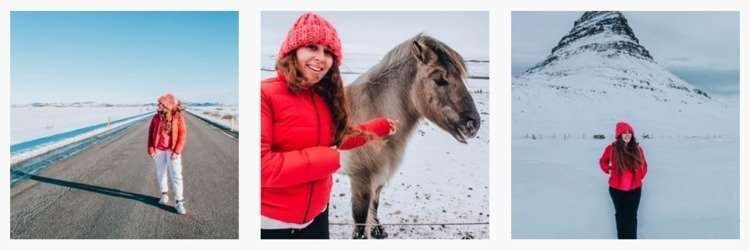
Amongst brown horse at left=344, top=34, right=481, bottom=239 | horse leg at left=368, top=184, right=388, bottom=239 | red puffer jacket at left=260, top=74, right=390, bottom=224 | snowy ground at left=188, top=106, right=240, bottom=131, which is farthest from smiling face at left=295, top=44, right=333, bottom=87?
horse leg at left=368, top=184, right=388, bottom=239

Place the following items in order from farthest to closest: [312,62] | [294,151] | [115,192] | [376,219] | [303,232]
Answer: [376,219], [115,192], [303,232], [312,62], [294,151]

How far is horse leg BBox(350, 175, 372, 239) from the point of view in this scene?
4.52 meters

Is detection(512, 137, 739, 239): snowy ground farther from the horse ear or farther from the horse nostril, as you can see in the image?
the horse ear

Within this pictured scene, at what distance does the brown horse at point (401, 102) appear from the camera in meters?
4.51

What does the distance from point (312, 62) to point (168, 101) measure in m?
1.13

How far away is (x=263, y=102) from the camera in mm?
4219

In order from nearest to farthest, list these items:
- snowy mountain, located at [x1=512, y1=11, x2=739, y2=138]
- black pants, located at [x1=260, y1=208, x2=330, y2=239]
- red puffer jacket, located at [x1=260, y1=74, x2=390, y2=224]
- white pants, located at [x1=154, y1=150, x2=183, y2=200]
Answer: red puffer jacket, located at [x1=260, y1=74, x2=390, y2=224] < black pants, located at [x1=260, y1=208, x2=330, y2=239] < white pants, located at [x1=154, y1=150, x2=183, y2=200] < snowy mountain, located at [x1=512, y1=11, x2=739, y2=138]

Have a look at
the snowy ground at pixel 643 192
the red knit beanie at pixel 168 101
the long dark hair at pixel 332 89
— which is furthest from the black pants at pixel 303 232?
the snowy ground at pixel 643 192

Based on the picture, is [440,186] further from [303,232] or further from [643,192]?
[643,192]

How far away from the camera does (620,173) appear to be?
15.2 ft

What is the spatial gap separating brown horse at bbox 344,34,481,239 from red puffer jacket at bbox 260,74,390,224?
14.6 inches

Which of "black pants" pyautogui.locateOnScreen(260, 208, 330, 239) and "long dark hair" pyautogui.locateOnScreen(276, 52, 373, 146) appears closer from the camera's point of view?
"long dark hair" pyautogui.locateOnScreen(276, 52, 373, 146)

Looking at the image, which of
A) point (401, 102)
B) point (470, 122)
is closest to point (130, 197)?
point (401, 102)

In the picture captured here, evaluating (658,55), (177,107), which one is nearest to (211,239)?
(177,107)
